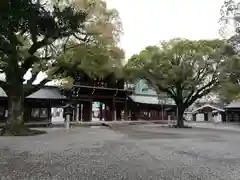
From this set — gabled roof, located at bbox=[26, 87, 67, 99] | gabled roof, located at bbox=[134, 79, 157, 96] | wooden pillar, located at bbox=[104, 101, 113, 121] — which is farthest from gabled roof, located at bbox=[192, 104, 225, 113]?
gabled roof, located at bbox=[26, 87, 67, 99]

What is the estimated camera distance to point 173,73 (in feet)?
89.1

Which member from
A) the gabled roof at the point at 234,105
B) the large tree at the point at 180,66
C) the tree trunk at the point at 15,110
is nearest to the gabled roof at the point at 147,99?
the large tree at the point at 180,66

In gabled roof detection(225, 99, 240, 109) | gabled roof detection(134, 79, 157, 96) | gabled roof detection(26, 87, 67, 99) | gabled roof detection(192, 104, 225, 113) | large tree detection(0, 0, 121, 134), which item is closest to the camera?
large tree detection(0, 0, 121, 134)

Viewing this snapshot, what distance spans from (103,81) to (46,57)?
54.1ft

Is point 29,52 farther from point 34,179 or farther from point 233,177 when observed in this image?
point 233,177

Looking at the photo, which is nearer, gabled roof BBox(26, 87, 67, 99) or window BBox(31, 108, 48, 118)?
gabled roof BBox(26, 87, 67, 99)

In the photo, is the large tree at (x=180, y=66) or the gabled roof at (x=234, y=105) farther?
the gabled roof at (x=234, y=105)

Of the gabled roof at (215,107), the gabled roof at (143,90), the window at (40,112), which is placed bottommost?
the window at (40,112)

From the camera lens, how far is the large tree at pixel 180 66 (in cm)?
2653

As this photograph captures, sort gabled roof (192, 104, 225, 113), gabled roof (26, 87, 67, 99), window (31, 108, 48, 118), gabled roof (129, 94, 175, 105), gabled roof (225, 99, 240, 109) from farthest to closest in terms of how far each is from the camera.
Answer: gabled roof (192, 104, 225, 113) < gabled roof (225, 99, 240, 109) < gabled roof (129, 94, 175, 105) < window (31, 108, 48, 118) < gabled roof (26, 87, 67, 99)

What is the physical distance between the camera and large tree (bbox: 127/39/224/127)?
26531 millimetres

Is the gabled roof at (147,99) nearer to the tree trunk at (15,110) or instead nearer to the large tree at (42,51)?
the large tree at (42,51)

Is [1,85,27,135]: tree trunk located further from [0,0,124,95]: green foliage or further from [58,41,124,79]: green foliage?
[58,41,124,79]: green foliage

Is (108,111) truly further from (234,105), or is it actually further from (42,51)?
(234,105)
